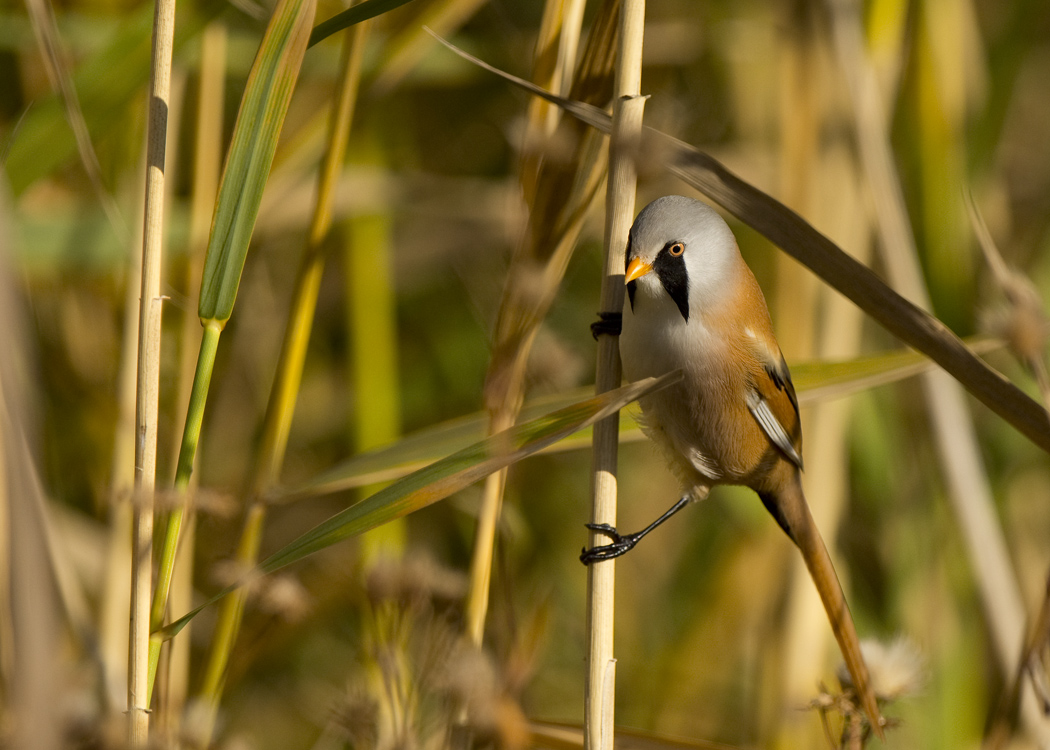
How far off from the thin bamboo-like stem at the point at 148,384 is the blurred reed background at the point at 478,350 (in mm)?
60

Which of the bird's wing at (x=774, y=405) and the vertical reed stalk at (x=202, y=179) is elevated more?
the vertical reed stalk at (x=202, y=179)

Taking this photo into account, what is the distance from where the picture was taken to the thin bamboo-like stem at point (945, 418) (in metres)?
1.87

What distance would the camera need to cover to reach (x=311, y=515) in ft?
9.52

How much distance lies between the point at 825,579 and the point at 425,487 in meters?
0.85

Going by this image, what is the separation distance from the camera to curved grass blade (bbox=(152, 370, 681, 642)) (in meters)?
0.96

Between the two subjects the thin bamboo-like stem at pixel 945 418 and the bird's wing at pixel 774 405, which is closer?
the bird's wing at pixel 774 405

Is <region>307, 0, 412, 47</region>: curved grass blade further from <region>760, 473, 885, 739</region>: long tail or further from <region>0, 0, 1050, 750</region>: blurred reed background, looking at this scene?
<region>760, 473, 885, 739</region>: long tail

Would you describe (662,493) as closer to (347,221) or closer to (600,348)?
(347,221)

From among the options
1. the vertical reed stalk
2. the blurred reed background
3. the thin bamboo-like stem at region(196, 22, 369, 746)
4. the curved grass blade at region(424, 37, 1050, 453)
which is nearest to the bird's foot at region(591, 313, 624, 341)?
the blurred reed background

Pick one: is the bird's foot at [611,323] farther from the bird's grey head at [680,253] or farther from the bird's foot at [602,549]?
the bird's foot at [602,549]

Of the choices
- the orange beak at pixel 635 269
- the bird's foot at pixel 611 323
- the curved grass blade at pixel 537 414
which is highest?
the orange beak at pixel 635 269

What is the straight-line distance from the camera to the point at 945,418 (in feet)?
6.63

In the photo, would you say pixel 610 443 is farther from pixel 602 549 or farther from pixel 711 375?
pixel 711 375

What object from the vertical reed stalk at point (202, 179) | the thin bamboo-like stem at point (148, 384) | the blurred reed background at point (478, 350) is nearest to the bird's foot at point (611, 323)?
the blurred reed background at point (478, 350)
